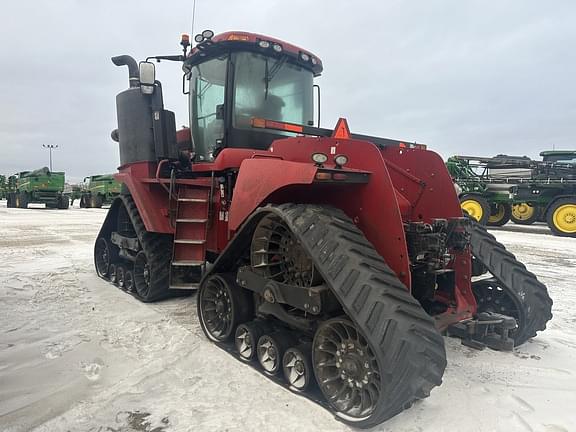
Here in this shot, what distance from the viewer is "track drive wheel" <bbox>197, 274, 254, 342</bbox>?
11.8 ft

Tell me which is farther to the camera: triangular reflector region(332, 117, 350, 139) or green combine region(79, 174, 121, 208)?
green combine region(79, 174, 121, 208)

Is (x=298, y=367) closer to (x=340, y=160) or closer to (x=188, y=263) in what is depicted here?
(x=340, y=160)

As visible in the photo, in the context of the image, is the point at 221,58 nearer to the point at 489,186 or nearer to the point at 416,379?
the point at 416,379

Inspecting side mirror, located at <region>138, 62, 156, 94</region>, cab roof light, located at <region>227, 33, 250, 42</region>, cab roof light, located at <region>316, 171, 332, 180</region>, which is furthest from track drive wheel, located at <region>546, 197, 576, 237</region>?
cab roof light, located at <region>316, 171, 332, 180</region>

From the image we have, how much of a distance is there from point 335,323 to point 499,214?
51.2ft

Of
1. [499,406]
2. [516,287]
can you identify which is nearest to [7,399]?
[499,406]

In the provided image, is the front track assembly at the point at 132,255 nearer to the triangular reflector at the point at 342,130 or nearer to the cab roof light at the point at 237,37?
the cab roof light at the point at 237,37

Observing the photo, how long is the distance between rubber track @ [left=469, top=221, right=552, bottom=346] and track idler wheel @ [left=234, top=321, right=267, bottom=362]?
2.01m

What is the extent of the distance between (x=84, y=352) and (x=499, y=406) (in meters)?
3.30

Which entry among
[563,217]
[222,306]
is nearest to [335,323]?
[222,306]

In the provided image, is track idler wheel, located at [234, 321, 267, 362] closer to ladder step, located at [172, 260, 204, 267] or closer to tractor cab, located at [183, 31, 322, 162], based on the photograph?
ladder step, located at [172, 260, 204, 267]

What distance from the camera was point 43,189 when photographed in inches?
1088

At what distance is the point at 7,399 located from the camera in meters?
2.85

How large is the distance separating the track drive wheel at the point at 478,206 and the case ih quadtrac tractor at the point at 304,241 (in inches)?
477
